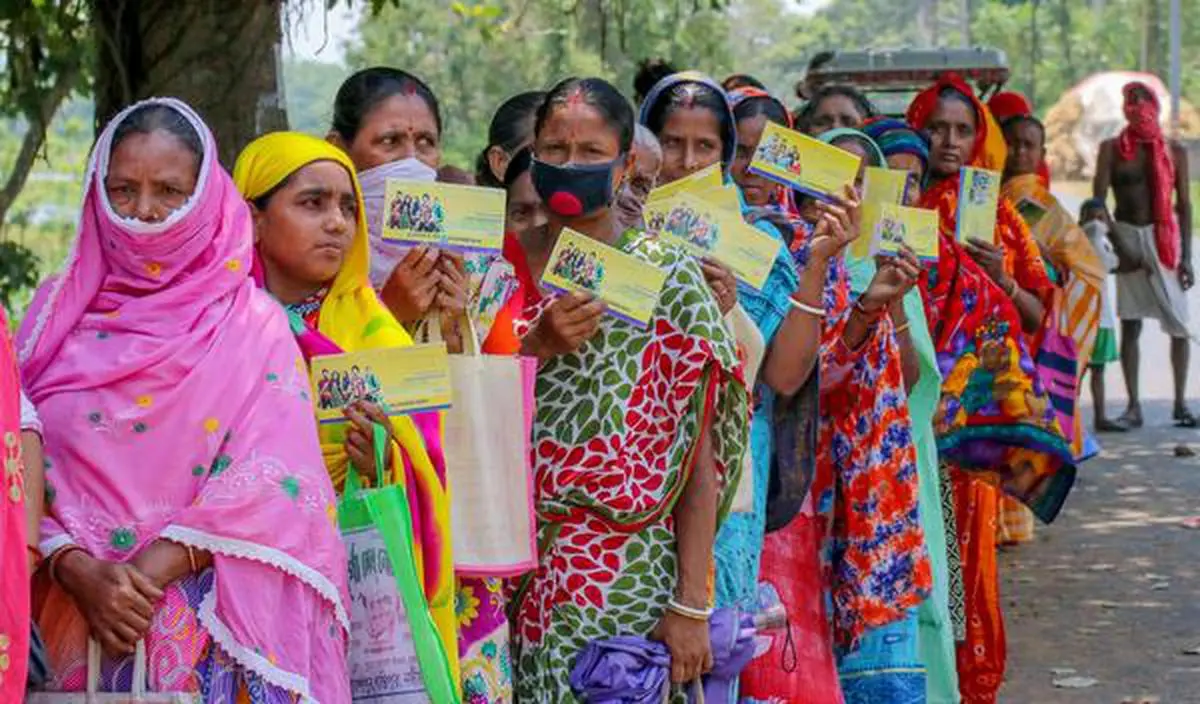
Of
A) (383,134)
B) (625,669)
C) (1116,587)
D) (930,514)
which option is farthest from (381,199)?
(1116,587)

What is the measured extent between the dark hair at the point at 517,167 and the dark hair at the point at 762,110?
35.7 inches

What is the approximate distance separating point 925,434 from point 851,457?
1.85 feet

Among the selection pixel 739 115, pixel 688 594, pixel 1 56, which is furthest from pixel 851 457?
pixel 1 56

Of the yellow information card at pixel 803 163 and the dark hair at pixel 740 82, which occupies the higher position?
the dark hair at pixel 740 82

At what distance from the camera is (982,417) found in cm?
720

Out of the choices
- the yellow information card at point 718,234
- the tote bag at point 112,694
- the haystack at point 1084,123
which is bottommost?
the tote bag at point 112,694

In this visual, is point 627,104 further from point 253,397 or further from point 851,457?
point 851,457

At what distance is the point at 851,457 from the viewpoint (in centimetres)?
591

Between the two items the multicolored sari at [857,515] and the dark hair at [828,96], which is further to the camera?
the dark hair at [828,96]

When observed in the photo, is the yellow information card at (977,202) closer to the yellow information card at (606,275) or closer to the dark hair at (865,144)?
the dark hair at (865,144)

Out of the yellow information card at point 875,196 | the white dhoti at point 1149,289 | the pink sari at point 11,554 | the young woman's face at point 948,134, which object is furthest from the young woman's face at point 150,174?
the white dhoti at point 1149,289

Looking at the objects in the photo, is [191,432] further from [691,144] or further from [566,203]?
[691,144]

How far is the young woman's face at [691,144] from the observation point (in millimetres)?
5363

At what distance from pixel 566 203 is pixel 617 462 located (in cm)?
54
